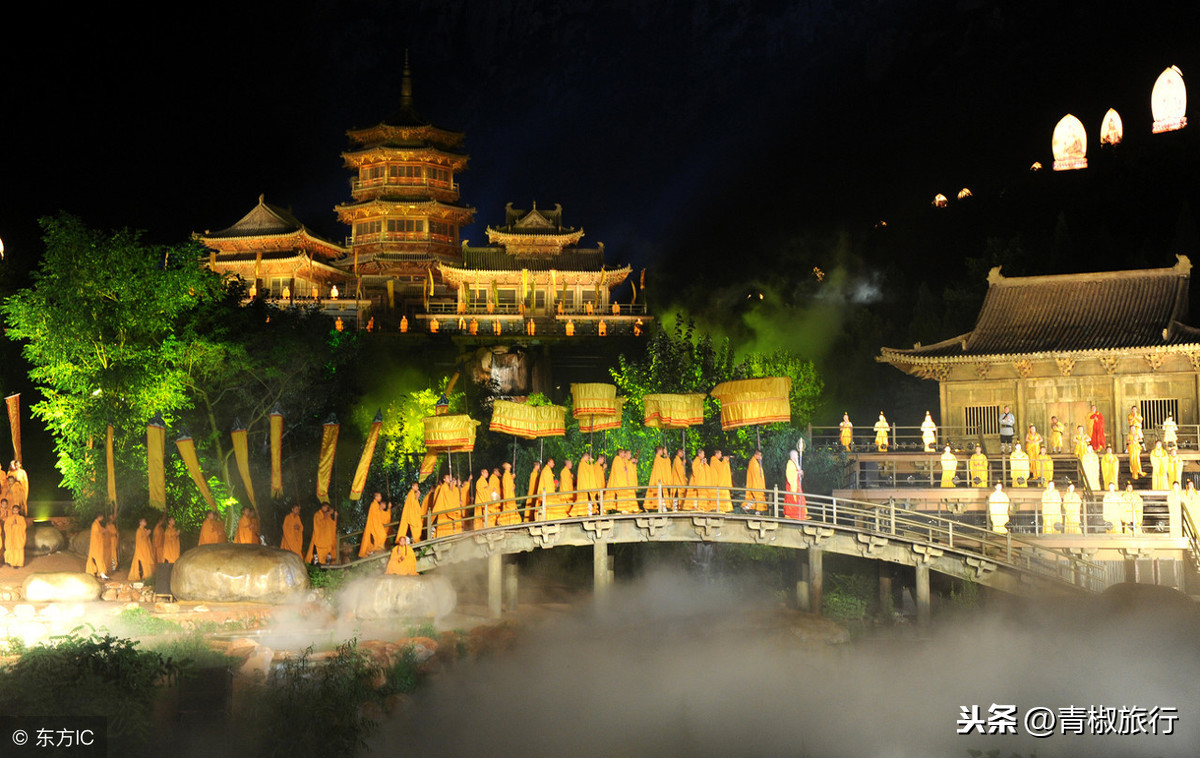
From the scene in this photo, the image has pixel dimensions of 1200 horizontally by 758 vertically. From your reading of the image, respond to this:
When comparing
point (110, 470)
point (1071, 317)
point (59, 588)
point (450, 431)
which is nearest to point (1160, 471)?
point (1071, 317)

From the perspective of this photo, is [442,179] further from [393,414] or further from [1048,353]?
[1048,353]

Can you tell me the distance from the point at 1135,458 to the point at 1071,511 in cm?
330

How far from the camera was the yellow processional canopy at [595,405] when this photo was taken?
23797 mm

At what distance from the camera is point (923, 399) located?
1430 inches

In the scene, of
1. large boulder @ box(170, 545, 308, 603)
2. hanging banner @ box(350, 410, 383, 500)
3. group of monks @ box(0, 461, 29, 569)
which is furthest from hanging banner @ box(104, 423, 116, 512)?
hanging banner @ box(350, 410, 383, 500)

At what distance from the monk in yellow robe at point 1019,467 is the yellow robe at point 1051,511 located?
1.84 metres

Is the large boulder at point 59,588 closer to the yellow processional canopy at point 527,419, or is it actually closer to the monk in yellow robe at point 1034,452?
the yellow processional canopy at point 527,419

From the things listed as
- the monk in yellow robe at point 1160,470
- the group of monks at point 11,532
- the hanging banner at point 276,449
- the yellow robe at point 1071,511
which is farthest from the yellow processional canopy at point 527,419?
the monk in yellow robe at point 1160,470

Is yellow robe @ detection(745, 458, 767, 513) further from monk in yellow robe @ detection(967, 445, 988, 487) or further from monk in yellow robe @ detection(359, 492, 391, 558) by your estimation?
monk in yellow robe @ detection(359, 492, 391, 558)

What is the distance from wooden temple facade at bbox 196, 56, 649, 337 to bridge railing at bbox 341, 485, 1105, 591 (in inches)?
753

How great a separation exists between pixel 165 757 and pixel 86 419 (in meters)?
9.44

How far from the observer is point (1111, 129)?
162 ft

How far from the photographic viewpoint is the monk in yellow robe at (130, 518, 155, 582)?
1983cm

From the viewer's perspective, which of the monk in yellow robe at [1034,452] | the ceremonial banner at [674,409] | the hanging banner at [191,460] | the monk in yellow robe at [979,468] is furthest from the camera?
the monk in yellow robe at [1034,452]
